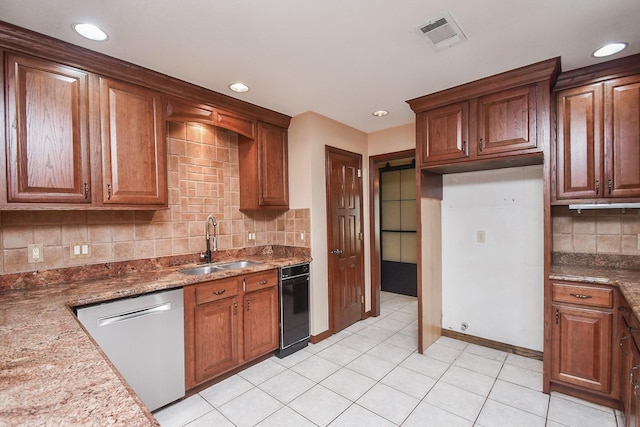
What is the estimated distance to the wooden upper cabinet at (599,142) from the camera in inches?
84.3

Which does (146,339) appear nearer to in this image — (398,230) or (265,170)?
(265,170)

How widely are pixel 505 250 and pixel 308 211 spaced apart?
2.04 metres

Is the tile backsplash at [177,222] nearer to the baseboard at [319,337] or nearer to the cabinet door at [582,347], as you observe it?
the baseboard at [319,337]

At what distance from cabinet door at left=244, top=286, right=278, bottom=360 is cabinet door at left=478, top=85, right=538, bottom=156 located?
231 centimetres

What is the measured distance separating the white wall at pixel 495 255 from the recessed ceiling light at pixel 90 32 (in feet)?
10.6

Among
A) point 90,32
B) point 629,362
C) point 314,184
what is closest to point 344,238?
point 314,184

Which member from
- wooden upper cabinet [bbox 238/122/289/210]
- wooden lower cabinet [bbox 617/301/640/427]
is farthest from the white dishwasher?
wooden lower cabinet [bbox 617/301/640/427]

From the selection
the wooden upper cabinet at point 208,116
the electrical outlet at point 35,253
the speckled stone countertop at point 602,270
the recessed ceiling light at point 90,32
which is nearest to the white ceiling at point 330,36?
the recessed ceiling light at point 90,32

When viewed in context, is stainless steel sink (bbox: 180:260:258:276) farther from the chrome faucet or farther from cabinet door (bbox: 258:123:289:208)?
cabinet door (bbox: 258:123:289:208)

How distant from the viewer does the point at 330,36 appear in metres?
1.88

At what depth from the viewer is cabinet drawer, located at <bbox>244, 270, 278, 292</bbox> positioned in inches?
105

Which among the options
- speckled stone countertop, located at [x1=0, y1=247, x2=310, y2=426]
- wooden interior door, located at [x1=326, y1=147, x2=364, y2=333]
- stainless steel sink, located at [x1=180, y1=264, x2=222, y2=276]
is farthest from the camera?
wooden interior door, located at [x1=326, y1=147, x2=364, y2=333]

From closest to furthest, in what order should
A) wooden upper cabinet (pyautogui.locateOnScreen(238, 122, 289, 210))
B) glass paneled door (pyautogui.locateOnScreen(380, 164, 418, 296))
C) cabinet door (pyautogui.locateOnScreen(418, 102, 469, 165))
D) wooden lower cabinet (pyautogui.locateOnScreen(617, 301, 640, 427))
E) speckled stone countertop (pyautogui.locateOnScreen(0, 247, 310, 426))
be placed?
speckled stone countertop (pyautogui.locateOnScreen(0, 247, 310, 426)) < wooden lower cabinet (pyautogui.locateOnScreen(617, 301, 640, 427)) < cabinet door (pyautogui.locateOnScreen(418, 102, 469, 165)) < wooden upper cabinet (pyautogui.locateOnScreen(238, 122, 289, 210)) < glass paneled door (pyautogui.locateOnScreen(380, 164, 418, 296))

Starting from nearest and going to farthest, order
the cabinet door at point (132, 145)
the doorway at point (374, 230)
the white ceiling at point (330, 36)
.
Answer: the white ceiling at point (330, 36), the cabinet door at point (132, 145), the doorway at point (374, 230)
